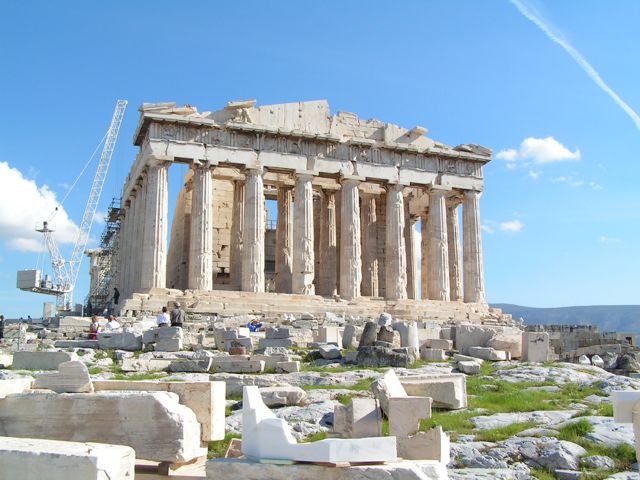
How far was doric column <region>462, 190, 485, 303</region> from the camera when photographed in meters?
38.4

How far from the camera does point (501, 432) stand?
9.44 m

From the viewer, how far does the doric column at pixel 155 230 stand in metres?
31.9

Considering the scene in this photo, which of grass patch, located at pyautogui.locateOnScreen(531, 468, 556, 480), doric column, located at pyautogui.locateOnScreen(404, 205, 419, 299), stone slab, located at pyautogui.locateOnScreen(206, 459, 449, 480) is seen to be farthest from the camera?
doric column, located at pyautogui.locateOnScreen(404, 205, 419, 299)

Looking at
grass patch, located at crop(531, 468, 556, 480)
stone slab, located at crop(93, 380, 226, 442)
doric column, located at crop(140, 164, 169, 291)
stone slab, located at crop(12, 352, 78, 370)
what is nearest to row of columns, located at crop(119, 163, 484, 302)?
doric column, located at crop(140, 164, 169, 291)

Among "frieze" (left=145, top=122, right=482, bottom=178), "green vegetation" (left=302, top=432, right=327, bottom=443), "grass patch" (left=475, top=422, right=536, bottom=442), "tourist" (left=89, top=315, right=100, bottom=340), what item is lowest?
"green vegetation" (left=302, top=432, right=327, bottom=443)

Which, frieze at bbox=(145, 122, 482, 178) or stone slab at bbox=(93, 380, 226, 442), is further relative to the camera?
frieze at bbox=(145, 122, 482, 178)

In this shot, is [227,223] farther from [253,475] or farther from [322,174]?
[253,475]

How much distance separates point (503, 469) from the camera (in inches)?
320

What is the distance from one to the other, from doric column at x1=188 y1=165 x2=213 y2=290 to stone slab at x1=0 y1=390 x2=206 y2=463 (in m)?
23.9

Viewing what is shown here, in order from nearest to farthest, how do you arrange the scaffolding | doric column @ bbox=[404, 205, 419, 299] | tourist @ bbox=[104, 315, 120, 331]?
tourist @ bbox=[104, 315, 120, 331]
doric column @ bbox=[404, 205, 419, 299]
the scaffolding

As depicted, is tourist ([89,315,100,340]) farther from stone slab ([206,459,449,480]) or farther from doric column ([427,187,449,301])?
doric column ([427,187,449,301])

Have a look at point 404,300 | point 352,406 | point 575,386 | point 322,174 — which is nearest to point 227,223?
point 322,174

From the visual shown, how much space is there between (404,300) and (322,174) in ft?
23.7

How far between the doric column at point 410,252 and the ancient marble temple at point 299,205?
0.09 m
